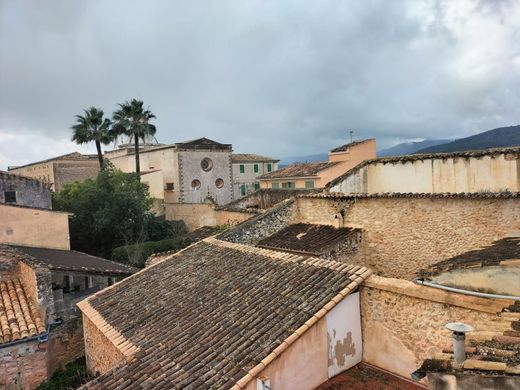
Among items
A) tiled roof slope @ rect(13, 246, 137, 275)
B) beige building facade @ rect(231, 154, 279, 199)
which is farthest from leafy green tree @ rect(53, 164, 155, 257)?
beige building facade @ rect(231, 154, 279, 199)

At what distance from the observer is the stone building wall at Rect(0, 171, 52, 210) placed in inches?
913

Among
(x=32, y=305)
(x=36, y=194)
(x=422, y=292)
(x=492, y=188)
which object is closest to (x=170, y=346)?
(x=422, y=292)

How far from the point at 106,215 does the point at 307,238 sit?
1820 centimetres

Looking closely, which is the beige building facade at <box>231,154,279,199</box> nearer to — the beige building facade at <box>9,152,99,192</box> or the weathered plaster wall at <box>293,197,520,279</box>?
the beige building facade at <box>9,152,99,192</box>

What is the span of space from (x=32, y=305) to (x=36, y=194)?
14.2 metres

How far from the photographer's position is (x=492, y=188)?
13469mm

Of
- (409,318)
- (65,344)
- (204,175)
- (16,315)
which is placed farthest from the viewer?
(204,175)

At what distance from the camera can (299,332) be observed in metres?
6.94

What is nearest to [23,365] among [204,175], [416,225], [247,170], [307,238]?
[307,238]

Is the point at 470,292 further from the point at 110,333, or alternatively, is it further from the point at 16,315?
the point at 16,315

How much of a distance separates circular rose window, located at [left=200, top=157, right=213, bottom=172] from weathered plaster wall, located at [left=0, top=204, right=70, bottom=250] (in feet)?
83.2

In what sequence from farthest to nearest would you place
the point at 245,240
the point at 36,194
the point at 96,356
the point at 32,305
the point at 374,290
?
the point at 36,194 → the point at 245,240 → the point at 32,305 → the point at 96,356 → the point at 374,290

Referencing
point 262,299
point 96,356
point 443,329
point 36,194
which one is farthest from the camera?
point 36,194

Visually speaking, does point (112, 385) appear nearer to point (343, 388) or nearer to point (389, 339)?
point (343, 388)
